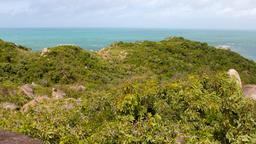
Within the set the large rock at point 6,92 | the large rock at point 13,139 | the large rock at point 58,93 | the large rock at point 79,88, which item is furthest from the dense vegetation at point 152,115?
the large rock at point 79,88

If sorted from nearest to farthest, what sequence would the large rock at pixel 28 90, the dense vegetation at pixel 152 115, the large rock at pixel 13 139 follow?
the large rock at pixel 13 139, the dense vegetation at pixel 152 115, the large rock at pixel 28 90

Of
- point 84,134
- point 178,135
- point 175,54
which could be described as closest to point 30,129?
point 84,134

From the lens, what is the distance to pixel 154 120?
591 inches

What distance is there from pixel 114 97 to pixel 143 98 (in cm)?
113

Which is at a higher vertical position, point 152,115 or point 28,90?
point 152,115

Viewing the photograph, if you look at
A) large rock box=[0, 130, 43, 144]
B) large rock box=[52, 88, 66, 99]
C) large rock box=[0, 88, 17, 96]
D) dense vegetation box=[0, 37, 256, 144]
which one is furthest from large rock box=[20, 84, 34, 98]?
large rock box=[0, 130, 43, 144]

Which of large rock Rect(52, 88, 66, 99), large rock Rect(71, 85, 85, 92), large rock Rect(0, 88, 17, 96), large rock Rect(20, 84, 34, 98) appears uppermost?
large rock Rect(0, 88, 17, 96)

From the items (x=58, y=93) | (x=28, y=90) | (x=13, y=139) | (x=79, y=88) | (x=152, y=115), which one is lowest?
(x=79, y=88)

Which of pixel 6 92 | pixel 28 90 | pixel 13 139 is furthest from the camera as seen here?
pixel 28 90

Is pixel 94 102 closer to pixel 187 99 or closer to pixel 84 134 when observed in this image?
pixel 84 134

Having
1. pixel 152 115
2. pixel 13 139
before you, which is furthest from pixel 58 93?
pixel 13 139

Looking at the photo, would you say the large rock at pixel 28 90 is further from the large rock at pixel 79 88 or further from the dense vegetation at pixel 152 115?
the dense vegetation at pixel 152 115

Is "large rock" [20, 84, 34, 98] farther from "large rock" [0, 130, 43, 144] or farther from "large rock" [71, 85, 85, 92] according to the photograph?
"large rock" [0, 130, 43, 144]

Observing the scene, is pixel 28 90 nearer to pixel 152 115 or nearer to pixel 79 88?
pixel 79 88
